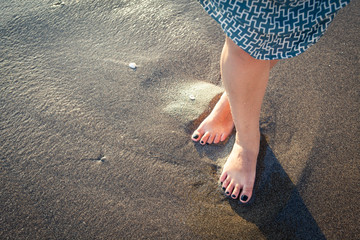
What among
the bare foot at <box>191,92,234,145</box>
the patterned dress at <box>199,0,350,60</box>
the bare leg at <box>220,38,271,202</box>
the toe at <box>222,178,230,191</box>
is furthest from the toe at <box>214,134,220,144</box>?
the patterned dress at <box>199,0,350,60</box>

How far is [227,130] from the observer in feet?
5.46

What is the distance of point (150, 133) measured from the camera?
5.30 ft

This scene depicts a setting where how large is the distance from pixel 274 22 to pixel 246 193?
0.88m

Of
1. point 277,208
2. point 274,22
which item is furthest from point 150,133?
point 274,22

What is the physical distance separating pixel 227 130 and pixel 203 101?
0.27 meters

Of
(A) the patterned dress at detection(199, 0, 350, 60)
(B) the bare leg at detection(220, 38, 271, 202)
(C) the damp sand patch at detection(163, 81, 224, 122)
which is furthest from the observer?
(C) the damp sand patch at detection(163, 81, 224, 122)

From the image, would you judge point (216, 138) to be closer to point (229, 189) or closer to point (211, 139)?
point (211, 139)

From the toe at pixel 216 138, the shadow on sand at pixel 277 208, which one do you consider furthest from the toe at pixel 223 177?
the toe at pixel 216 138

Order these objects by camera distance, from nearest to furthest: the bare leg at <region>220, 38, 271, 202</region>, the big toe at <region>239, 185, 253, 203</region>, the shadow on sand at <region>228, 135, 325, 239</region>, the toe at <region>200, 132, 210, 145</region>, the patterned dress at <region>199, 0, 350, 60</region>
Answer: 1. the patterned dress at <region>199, 0, 350, 60</region>
2. the bare leg at <region>220, 38, 271, 202</region>
3. the shadow on sand at <region>228, 135, 325, 239</region>
4. the big toe at <region>239, 185, 253, 203</region>
5. the toe at <region>200, 132, 210, 145</region>

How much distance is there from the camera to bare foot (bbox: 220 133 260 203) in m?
1.43

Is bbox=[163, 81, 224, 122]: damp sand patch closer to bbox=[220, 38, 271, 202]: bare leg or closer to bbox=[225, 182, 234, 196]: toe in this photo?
bbox=[220, 38, 271, 202]: bare leg

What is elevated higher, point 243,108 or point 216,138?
point 243,108

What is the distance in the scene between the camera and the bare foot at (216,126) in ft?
5.29

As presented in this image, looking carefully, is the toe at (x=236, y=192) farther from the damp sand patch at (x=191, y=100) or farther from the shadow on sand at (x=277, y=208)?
the damp sand patch at (x=191, y=100)
